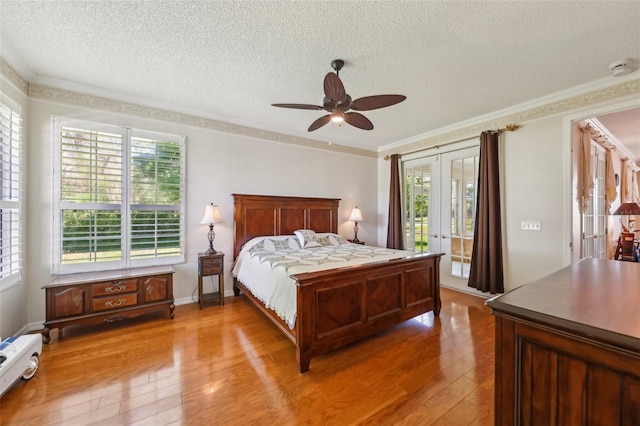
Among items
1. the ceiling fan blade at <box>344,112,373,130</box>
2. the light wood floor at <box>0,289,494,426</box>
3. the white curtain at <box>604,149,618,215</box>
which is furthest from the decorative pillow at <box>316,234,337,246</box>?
the white curtain at <box>604,149,618,215</box>

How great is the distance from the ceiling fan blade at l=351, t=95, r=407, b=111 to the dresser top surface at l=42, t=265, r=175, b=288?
2.77 metres

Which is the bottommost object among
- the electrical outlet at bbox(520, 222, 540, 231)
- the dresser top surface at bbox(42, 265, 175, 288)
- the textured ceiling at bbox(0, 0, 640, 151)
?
the dresser top surface at bbox(42, 265, 175, 288)

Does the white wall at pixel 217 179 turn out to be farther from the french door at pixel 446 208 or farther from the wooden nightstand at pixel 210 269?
the french door at pixel 446 208

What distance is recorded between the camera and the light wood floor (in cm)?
162

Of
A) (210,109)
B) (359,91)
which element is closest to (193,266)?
(210,109)

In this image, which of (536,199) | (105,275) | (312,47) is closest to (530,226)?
(536,199)

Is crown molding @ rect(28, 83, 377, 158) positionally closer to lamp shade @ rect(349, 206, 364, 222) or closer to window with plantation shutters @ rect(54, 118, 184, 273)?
window with plantation shutters @ rect(54, 118, 184, 273)

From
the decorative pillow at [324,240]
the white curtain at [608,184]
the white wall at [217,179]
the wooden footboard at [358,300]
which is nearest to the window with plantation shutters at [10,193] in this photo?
the white wall at [217,179]

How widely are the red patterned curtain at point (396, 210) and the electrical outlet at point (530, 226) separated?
1955 mm

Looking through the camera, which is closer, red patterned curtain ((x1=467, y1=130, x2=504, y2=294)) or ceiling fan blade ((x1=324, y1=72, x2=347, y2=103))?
ceiling fan blade ((x1=324, y1=72, x2=347, y2=103))

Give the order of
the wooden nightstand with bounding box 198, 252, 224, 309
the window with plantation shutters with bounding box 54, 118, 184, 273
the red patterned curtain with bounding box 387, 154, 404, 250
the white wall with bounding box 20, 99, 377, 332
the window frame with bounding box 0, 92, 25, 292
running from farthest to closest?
the red patterned curtain with bounding box 387, 154, 404, 250, the wooden nightstand with bounding box 198, 252, 224, 309, the window with plantation shutters with bounding box 54, 118, 184, 273, the white wall with bounding box 20, 99, 377, 332, the window frame with bounding box 0, 92, 25, 292

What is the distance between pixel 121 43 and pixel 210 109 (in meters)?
1.41

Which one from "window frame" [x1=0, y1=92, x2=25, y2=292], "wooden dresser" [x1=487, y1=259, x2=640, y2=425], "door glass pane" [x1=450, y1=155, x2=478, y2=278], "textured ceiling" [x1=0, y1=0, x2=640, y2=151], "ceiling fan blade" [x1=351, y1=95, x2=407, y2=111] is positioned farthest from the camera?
"door glass pane" [x1=450, y1=155, x2=478, y2=278]

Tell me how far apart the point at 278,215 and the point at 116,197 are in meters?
2.09
